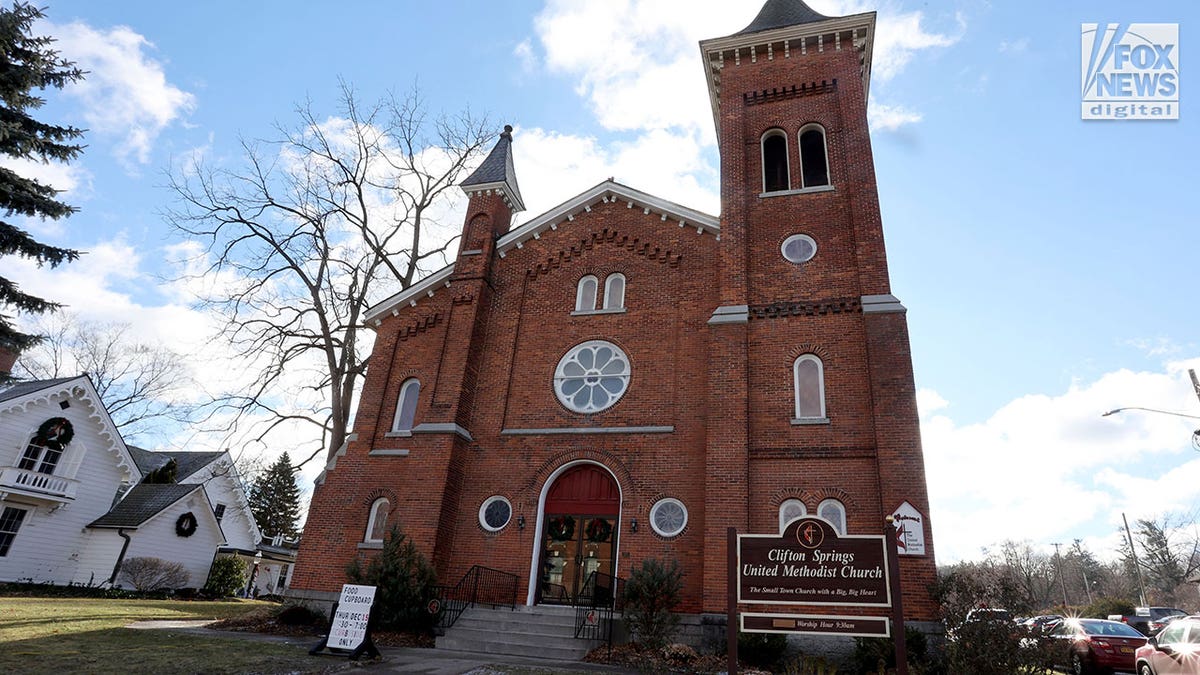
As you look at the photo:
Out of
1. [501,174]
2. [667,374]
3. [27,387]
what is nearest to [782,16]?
[501,174]

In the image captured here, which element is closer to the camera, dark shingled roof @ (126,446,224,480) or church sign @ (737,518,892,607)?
church sign @ (737,518,892,607)

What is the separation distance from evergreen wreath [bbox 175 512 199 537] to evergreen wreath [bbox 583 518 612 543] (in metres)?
21.7

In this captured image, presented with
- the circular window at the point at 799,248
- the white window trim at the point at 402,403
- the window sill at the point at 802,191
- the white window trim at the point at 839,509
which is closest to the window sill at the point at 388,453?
the white window trim at the point at 402,403

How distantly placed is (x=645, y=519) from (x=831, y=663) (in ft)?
14.8

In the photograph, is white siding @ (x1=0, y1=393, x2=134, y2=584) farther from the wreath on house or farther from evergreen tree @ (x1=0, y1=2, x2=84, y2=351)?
the wreath on house

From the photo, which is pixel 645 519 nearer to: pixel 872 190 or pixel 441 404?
pixel 441 404

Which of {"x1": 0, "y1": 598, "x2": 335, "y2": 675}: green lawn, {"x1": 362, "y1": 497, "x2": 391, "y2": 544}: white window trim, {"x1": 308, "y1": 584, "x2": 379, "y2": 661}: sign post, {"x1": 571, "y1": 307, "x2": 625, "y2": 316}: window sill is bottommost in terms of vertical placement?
{"x1": 0, "y1": 598, "x2": 335, "y2": 675}: green lawn

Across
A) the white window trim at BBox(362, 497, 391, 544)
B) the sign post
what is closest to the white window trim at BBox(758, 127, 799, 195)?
the white window trim at BBox(362, 497, 391, 544)

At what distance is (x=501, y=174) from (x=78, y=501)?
817 inches

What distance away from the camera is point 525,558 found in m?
14.5

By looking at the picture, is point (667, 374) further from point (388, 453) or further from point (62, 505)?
point (62, 505)

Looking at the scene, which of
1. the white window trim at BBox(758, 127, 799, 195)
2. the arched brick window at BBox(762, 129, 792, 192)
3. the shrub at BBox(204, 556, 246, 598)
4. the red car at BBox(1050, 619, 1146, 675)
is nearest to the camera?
the red car at BBox(1050, 619, 1146, 675)

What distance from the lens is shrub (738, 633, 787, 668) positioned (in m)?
11.0

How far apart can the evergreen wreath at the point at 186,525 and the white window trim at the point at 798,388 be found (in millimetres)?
26463
